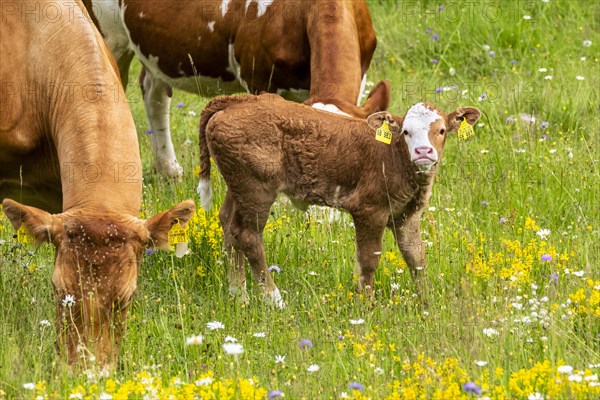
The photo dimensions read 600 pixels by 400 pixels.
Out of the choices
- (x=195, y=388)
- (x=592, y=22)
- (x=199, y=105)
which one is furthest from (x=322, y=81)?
(x=592, y=22)

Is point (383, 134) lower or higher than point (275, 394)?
higher

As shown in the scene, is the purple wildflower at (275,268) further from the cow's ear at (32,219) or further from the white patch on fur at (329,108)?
the cow's ear at (32,219)

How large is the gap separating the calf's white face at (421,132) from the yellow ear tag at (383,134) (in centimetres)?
13

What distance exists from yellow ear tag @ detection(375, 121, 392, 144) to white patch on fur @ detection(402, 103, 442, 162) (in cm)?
18

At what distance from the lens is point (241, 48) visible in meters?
8.81

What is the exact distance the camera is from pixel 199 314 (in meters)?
6.38

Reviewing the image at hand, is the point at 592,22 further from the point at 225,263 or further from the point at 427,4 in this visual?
the point at 225,263

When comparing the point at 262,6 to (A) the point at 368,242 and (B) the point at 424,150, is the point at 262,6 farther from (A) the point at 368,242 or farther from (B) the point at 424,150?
(B) the point at 424,150

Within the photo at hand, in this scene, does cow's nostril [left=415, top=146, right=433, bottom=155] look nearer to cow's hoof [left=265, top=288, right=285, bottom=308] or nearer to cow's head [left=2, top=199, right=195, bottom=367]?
cow's hoof [left=265, top=288, right=285, bottom=308]

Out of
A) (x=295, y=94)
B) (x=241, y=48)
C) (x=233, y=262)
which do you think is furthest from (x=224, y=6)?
(x=233, y=262)

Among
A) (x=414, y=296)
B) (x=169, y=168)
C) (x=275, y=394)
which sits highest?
(x=275, y=394)

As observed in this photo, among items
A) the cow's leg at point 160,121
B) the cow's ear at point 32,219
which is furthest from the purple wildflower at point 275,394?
the cow's leg at point 160,121

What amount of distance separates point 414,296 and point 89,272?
1.90 metres

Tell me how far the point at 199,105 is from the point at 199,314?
5354mm
